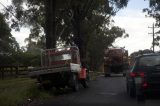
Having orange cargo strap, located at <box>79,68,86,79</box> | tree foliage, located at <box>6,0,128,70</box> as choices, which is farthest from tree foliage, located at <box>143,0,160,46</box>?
orange cargo strap, located at <box>79,68,86,79</box>

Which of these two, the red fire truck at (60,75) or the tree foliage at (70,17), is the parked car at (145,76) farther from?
the tree foliage at (70,17)

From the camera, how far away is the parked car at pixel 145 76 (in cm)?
1805

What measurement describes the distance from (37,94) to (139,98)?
16.8 ft

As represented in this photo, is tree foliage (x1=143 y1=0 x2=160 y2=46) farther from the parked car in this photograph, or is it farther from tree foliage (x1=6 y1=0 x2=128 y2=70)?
the parked car

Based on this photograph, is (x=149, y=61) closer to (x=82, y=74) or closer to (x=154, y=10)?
(x=82, y=74)

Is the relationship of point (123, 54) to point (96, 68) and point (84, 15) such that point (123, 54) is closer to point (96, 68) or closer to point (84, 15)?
point (84, 15)

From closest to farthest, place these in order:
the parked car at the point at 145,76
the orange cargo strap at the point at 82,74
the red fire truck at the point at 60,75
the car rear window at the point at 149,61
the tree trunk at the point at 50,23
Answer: the parked car at the point at 145,76
the car rear window at the point at 149,61
the red fire truck at the point at 60,75
the orange cargo strap at the point at 82,74
the tree trunk at the point at 50,23

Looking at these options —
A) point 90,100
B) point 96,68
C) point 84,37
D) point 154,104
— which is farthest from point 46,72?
point 96,68

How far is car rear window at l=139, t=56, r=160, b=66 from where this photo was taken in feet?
60.3

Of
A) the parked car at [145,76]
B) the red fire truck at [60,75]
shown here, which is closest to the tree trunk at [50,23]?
the red fire truck at [60,75]

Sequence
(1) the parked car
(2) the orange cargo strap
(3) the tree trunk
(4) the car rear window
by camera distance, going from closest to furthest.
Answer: (1) the parked car
(4) the car rear window
(2) the orange cargo strap
(3) the tree trunk

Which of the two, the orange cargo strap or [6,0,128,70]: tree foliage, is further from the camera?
[6,0,128,70]: tree foliage

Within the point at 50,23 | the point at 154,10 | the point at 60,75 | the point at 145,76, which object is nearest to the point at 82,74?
the point at 60,75

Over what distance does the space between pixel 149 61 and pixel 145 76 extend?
0.74 meters
